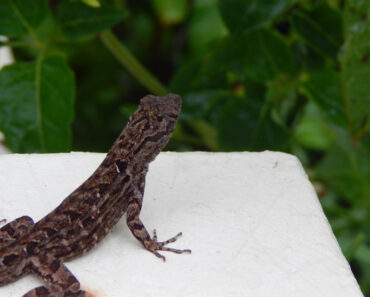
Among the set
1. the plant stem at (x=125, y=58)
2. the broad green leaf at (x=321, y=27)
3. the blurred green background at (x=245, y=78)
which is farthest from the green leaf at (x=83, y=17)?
the broad green leaf at (x=321, y=27)

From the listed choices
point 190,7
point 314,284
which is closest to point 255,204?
point 314,284

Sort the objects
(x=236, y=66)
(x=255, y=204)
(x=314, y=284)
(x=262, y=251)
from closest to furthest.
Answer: (x=314, y=284)
(x=262, y=251)
(x=255, y=204)
(x=236, y=66)

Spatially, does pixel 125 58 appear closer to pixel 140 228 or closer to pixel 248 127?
pixel 248 127

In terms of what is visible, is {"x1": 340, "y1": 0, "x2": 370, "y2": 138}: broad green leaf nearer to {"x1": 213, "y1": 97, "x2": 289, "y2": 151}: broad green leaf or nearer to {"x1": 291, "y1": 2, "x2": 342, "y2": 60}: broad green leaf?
{"x1": 291, "y1": 2, "x2": 342, "y2": 60}: broad green leaf

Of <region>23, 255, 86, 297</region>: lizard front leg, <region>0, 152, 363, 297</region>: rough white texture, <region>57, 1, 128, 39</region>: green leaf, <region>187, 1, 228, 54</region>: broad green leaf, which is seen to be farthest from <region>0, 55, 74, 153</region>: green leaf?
<region>187, 1, 228, 54</region>: broad green leaf

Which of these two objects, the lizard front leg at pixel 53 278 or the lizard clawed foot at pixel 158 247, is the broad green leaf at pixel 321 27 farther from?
the lizard front leg at pixel 53 278

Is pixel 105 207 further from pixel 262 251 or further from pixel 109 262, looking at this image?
pixel 262 251
